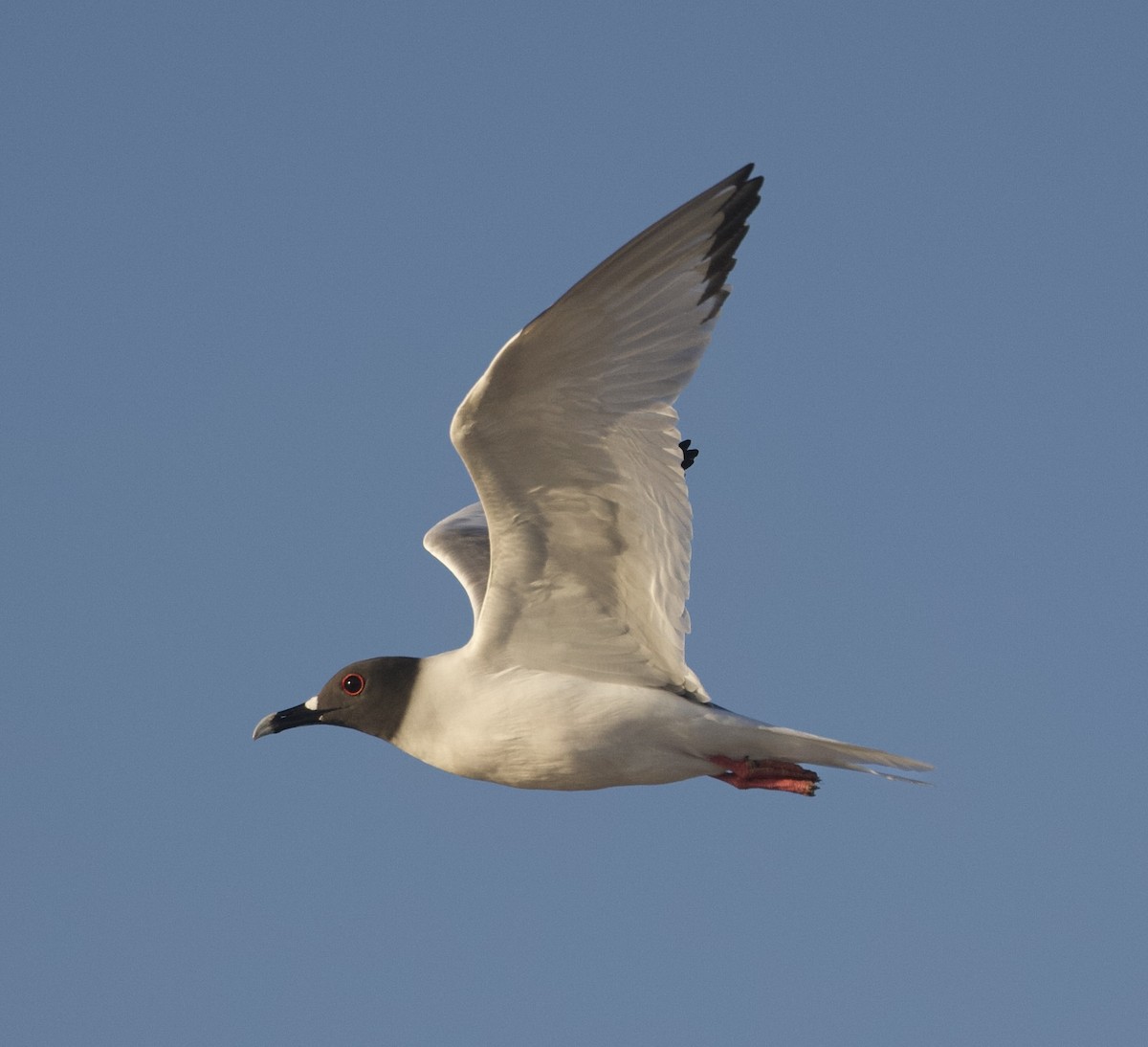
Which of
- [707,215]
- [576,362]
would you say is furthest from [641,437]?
[707,215]

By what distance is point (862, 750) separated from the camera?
9602 millimetres

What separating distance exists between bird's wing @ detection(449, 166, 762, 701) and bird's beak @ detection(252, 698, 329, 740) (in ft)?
4.82

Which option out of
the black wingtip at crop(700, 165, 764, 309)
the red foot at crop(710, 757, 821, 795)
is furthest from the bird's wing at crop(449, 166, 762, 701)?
the red foot at crop(710, 757, 821, 795)

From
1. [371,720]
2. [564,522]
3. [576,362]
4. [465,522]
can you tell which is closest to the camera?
[576,362]

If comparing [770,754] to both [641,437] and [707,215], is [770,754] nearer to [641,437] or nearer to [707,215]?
[641,437]

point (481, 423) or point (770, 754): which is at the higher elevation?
point (481, 423)

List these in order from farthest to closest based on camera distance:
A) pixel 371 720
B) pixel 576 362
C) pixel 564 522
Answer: pixel 371 720 → pixel 564 522 → pixel 576 362

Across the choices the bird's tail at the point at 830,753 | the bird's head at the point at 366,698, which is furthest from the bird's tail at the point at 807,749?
the bird's head at the point at 366,698

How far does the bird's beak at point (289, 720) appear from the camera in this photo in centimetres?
1095

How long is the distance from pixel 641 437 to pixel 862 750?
2.21 m

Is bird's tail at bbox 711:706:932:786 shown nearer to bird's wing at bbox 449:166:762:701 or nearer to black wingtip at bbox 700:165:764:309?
bird's wing at bbox 449:166:762:701

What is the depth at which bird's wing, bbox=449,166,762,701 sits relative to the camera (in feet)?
29.2

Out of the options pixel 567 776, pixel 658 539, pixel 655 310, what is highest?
pixel 655 310

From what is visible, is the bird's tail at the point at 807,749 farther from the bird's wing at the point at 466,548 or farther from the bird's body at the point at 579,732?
the bird's wing at the point at 466,548
